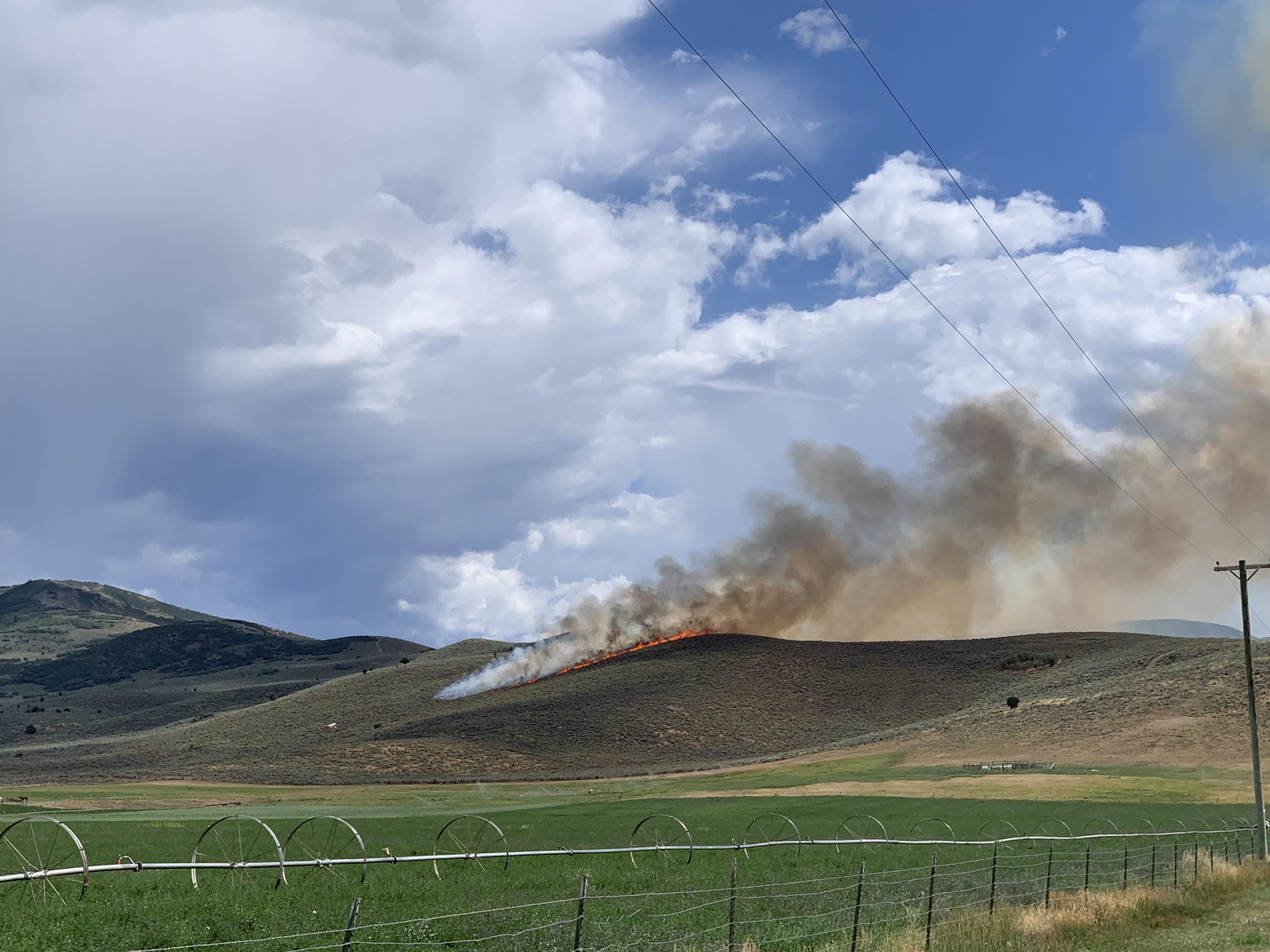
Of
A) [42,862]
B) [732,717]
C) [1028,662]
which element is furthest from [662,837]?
[1028,662]

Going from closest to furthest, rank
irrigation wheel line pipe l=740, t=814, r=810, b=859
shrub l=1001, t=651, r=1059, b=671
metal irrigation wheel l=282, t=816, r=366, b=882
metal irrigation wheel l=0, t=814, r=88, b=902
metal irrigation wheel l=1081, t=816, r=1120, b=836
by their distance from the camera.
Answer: metal irrigation wheel l=0, t=814, r=88, b=902 < metal irrigation wheel l=282, t=816, r=366, b=882 < irrigation wheel line pipe l=740, t=814, r=810, b=859 < metal irrigation wheel l=1081, t=816, r=1120, b=836 < shrub l=1001, t=651, r=1059, b=671

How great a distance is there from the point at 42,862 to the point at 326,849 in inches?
579

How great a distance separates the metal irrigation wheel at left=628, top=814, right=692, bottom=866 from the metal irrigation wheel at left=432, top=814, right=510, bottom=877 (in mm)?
5302

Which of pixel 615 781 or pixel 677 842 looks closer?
pixel 677 842

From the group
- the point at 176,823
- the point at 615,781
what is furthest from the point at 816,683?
the point at 176,823

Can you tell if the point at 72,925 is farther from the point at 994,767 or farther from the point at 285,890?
the point at 994,767

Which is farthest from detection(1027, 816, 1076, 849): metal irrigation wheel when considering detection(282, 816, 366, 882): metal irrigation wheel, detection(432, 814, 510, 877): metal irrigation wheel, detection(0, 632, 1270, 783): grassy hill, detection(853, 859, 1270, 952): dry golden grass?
detection(0, 632, 1270, 783): grassy hill

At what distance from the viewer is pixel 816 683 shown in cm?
16875

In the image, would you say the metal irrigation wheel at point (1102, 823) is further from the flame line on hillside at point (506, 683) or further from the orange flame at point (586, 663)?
the orange flame at point (586, 663)

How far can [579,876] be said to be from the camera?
31438mm

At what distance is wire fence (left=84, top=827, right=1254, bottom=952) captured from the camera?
18.9 m

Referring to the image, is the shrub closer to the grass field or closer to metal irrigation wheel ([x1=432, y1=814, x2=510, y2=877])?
the grass field

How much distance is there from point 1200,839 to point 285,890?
3968 centimetres

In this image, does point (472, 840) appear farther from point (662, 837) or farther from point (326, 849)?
point (662, 837)
